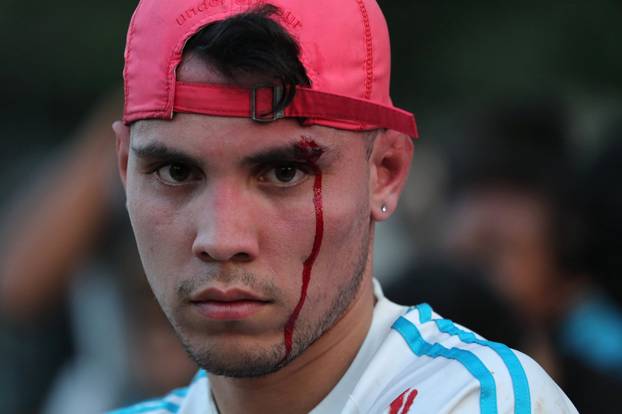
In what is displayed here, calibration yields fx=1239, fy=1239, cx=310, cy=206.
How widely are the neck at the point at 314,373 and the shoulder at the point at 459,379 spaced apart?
15 cm

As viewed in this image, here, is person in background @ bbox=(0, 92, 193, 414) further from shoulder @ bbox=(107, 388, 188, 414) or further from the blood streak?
the blood streak

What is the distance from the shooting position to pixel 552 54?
10359 millimetres

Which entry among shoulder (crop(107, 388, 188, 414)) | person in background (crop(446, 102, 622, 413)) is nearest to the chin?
shoulder (crop(107, 388, 188, 414))

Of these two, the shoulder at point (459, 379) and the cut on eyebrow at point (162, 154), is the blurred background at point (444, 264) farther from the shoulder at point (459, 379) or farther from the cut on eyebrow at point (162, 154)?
the cut on eyebrow at point (162, 154)

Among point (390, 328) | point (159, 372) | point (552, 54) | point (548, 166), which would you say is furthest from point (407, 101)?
point (390, 328)

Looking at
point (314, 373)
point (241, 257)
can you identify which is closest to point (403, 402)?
point (314, 373)

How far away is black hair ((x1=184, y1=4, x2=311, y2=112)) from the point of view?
344 centimetres

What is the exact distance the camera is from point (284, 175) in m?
3.56

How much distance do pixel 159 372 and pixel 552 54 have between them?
571cm

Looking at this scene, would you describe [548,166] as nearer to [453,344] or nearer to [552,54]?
[453,344]

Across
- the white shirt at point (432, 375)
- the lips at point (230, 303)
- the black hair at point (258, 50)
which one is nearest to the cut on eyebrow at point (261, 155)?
the black hair at point (258, 50)

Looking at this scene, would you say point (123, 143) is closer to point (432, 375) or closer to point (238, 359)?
point (238, 359)

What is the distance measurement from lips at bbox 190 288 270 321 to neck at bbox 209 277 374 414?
0.34 meters

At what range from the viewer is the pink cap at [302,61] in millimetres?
3500
